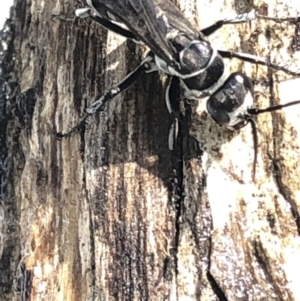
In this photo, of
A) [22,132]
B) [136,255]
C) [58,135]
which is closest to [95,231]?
[136,255]

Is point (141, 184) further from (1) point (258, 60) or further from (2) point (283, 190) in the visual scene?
(1) point (258, 60)

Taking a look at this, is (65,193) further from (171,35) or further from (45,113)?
(171,35)

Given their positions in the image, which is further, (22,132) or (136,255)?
(22,132)

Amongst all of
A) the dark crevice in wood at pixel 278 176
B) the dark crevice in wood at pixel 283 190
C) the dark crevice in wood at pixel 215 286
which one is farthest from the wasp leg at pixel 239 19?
the dark crevice in wood at pixel 215 286

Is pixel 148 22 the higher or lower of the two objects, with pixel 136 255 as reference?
higher

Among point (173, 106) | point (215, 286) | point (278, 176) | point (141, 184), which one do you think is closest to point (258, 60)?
point (173, 106)

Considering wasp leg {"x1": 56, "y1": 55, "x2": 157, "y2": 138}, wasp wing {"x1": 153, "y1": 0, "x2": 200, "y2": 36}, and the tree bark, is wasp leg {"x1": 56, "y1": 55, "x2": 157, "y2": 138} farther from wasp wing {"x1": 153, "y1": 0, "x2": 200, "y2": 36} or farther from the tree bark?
wasp wing {"x1": 153, "y1": 0, "x2": 200, "y2": 36}
